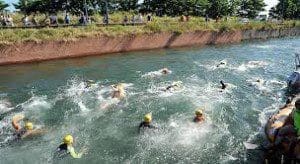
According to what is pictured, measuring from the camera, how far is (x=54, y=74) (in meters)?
28.4

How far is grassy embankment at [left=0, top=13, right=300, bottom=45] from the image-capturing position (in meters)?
32.5

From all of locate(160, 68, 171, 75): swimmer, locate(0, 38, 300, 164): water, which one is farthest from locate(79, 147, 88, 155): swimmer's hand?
locate(160, 68, 171, 75): swimmer

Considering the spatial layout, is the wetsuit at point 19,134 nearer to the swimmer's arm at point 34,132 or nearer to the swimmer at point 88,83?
the swimmer's arm at point 34,132

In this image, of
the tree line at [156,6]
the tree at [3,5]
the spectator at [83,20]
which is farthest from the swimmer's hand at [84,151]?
the tree at [3,5]

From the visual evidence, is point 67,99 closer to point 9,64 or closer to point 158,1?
point 9,64

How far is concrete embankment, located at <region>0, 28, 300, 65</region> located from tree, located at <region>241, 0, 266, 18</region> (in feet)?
69.2

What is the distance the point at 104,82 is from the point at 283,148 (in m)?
→ 14.8

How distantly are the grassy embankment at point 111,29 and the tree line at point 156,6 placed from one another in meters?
5.66

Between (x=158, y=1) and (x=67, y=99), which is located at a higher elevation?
(x=158, y=1)

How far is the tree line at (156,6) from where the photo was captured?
2093 inches

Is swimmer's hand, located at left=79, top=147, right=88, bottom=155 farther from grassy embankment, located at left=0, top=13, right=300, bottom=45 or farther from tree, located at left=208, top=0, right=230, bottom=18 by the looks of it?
tree, located at left=208, top=0, right=230, bottom=18

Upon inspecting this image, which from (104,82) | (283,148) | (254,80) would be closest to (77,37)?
(104,82)

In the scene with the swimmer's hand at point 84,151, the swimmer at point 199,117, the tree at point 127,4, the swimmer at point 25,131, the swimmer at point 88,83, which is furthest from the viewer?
the tree at point 127,4

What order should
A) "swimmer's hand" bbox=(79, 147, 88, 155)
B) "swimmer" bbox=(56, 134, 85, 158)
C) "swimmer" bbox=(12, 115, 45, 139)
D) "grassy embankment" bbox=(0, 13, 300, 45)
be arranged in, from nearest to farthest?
"swimmer" bbox=(56, 134, 85, 158) < "swimmer's hand" bbox=(79, 147, 88, 155) < "swimmer" bbox=(12, 115, 45, 139) < "grassy embankment" bbox=(0, 13, 300, 45)
